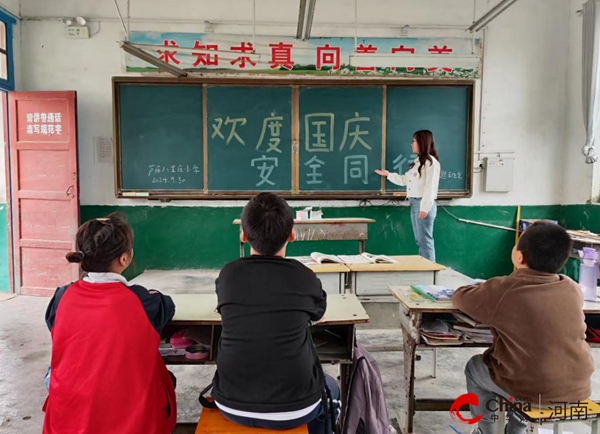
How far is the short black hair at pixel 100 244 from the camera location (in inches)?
51.8

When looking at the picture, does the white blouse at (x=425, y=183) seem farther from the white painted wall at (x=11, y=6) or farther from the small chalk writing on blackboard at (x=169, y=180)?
the white painted wall at (x=11, y=6)

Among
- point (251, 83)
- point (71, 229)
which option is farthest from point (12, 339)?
point (251, 83)

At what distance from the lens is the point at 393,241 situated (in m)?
4.94

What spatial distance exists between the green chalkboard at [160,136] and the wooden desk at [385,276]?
103 inches

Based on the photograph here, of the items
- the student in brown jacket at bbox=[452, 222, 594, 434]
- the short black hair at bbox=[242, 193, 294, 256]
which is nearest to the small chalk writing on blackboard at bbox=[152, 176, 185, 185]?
the short black hair at bbox=[242, 193, 294, 256]

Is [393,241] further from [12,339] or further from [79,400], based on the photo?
[79,400]

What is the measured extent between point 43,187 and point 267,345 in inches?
169

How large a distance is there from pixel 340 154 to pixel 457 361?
2.60 m

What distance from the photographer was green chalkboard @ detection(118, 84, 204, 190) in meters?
4.64

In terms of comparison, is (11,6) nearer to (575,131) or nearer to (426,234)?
(426,234)

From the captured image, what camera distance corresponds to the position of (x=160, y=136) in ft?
15.4

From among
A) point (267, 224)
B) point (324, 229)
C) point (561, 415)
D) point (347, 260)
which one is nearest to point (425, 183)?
point (324, 229)

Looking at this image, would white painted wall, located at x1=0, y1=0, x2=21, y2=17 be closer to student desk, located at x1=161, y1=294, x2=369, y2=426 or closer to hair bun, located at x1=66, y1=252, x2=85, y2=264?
student desk, located at x1=161, y1=294, x2=369, y2=426

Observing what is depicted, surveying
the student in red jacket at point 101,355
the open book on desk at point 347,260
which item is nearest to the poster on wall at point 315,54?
the open book on desk at point 347,260
